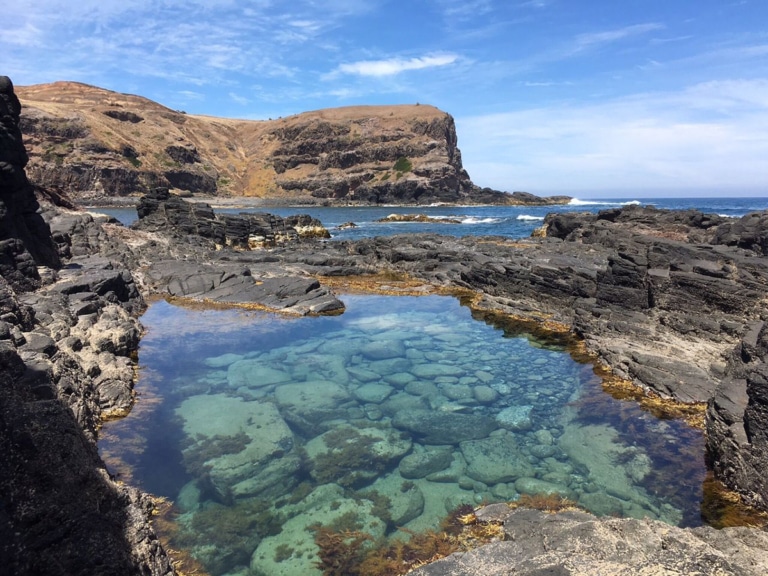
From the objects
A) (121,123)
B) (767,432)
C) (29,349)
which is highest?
(121,123)

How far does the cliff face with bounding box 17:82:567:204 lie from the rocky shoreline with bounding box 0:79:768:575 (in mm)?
88816

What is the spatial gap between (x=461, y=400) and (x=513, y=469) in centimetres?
342

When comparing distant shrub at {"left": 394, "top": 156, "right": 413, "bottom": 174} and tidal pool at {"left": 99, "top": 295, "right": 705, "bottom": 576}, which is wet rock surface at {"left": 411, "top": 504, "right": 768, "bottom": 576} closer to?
tidal pool at {"left": 99, "top": 295, "right": 705, "bottom": 576}

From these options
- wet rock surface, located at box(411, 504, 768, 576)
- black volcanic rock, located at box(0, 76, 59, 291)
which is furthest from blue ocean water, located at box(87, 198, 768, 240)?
wet rock surface, located at box(411, 504, 768, 576)

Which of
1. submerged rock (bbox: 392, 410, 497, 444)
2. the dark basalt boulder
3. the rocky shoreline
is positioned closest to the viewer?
the rocky shoreline

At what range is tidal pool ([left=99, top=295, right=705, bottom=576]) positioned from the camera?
8.15m

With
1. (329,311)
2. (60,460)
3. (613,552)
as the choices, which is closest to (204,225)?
(329,311)

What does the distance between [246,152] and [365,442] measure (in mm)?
171654

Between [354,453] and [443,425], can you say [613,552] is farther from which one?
[443,425]

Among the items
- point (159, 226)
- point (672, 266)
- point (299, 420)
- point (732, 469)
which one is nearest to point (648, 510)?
point (732, 469)

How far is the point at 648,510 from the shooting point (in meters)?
8.27

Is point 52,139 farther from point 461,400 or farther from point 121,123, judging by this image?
point 461,400

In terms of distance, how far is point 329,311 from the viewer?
21969 millimetres

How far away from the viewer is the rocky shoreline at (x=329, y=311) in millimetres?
5160
